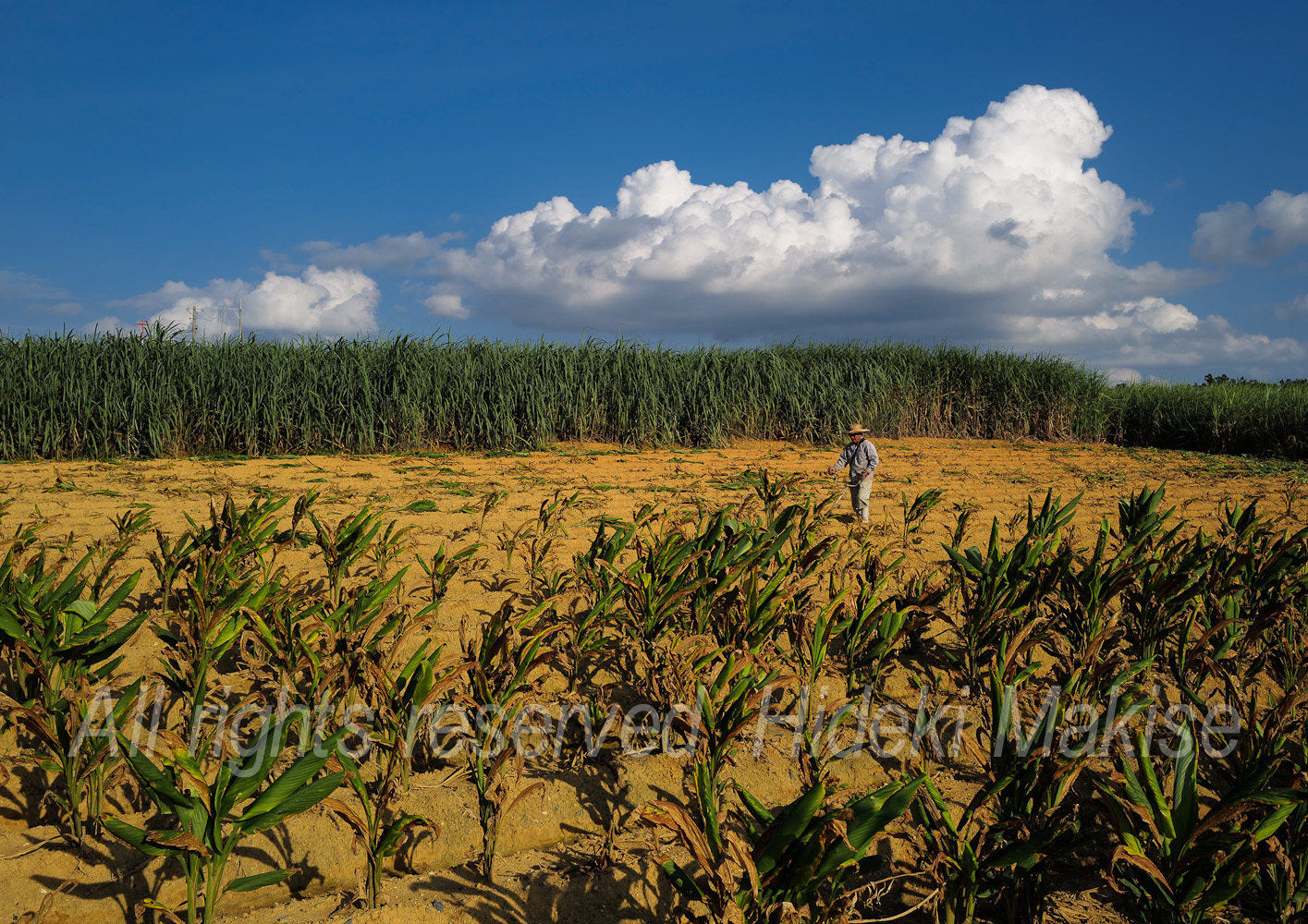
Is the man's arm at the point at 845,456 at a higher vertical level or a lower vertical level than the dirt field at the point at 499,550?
higher

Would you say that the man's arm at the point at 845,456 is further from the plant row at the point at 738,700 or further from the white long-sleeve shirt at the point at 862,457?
the plant row at the point at 738,700

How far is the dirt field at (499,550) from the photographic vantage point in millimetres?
1982

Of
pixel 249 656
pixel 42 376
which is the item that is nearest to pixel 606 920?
pixel 249 656

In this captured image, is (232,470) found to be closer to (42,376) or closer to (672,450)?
(42,376)

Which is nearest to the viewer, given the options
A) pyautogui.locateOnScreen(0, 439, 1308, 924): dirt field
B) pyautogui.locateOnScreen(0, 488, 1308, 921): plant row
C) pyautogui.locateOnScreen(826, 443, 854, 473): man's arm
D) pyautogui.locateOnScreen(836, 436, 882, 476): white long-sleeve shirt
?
pyautogui.locateOnScreen(0, 488, 1308, 921): plant row

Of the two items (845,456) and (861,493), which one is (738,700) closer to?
(861,493)

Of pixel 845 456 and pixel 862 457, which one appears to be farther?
pixel 845 456

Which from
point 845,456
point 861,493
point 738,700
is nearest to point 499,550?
point 738,700

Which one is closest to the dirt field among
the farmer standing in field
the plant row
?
the plant row

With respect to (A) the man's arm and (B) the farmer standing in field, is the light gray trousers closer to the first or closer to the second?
(B) the farmer standing in field

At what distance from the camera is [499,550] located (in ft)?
14.0

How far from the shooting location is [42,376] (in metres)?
9.31

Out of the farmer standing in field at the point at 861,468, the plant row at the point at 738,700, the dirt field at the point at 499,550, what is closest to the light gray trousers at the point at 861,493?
the farmer standing in field at the point at 861,468

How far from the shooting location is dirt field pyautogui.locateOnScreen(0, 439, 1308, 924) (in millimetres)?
1982
